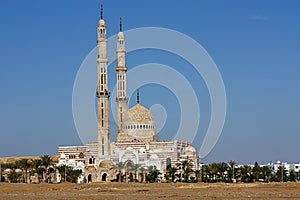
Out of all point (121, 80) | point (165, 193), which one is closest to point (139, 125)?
point (121, 80)

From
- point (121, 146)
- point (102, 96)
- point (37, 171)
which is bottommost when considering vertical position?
point (37, 171)

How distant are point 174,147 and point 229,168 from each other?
16.7 meters

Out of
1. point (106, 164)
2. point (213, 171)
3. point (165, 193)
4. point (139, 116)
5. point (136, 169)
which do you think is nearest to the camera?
point (165, 193)

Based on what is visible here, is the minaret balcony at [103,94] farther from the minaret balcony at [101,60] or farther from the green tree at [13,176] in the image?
the green tree at [13,176]

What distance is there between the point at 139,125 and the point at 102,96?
35.9ft

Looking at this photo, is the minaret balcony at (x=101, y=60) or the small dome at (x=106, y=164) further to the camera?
the minaret balcony at (x=101, y=60)

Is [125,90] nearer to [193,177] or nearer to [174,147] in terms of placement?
[174,147]

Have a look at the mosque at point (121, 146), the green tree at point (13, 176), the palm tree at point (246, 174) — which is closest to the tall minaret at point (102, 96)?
the mosque at point (121, 146)

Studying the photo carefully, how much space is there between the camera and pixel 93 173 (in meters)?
91.4

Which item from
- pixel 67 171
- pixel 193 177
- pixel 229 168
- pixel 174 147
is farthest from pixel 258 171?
pixel 67 171

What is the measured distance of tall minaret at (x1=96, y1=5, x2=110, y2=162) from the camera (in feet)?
308

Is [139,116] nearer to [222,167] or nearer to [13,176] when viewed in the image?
[222,167]

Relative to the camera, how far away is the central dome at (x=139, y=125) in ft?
336

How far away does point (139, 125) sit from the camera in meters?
103
